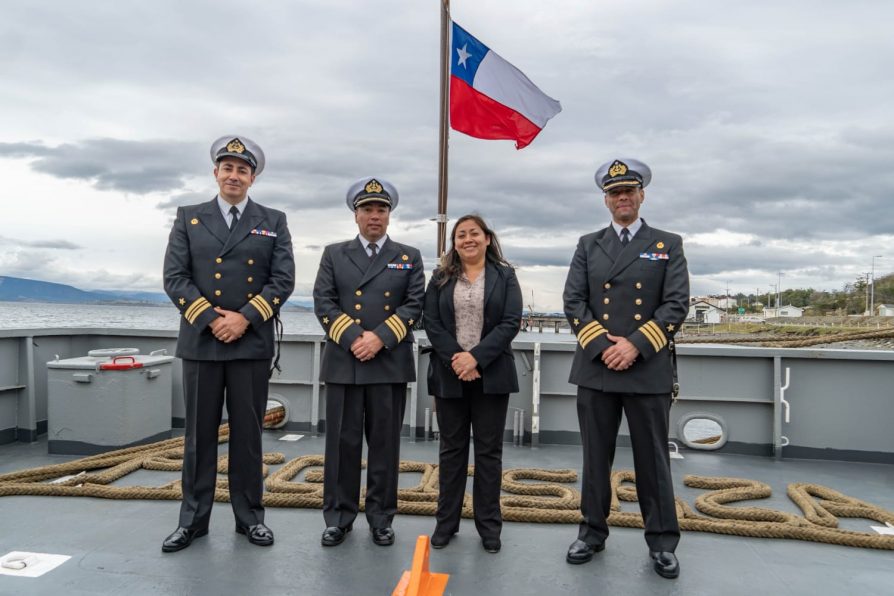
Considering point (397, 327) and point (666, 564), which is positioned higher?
point (397, 327)

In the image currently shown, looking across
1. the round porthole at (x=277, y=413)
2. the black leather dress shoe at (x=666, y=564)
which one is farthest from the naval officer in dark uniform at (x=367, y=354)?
the round porthole at (x=277, y=413)

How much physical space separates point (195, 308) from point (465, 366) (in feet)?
3.93

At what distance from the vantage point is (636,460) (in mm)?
2785

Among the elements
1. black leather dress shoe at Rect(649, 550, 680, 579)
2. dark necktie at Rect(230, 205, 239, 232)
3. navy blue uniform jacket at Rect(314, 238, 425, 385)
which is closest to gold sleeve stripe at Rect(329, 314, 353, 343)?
navy blue uniform jacket at Rect(314, 238, 425, 385)

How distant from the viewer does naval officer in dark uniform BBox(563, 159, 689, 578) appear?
8.82 ft

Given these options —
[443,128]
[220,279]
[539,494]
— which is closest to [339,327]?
[220,279]

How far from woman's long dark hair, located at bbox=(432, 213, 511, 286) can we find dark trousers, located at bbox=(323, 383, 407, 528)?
1.83 feet

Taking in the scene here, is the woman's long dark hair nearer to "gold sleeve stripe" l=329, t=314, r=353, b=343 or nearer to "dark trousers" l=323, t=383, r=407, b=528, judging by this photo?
"gold sleeve stripe" l=329, t=314, r=353, b=343

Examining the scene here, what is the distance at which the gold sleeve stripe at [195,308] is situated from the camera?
2.79 metres

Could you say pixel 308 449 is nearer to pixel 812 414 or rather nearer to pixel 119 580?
pixel 119 580

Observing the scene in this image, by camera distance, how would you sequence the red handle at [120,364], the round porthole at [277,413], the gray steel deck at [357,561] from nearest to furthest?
the gray steel deck at [357,561] → the red handle at [120,364] → the round porthole at [277,413]

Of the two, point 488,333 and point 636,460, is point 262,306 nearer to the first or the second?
point 488,333

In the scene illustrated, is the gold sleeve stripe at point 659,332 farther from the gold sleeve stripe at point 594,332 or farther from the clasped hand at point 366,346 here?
the clasped hand at point 366,346

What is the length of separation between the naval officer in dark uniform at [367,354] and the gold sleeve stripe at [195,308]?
488 mm
